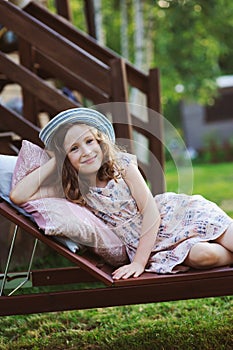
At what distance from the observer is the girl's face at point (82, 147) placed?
3.28 m

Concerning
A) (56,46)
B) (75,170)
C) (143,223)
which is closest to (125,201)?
(143,223)

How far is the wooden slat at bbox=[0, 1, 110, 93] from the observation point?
4.53 meters

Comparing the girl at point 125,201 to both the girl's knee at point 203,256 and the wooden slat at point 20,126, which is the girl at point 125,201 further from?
the wooden slat at point 20,126

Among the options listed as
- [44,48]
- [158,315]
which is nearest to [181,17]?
[44,48]

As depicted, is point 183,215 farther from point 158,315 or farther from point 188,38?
point 188,38

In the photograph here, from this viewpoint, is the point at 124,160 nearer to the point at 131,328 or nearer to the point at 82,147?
the point at 82,147

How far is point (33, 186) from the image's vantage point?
3.28 meters

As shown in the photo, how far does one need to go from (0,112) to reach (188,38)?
860 centimetres

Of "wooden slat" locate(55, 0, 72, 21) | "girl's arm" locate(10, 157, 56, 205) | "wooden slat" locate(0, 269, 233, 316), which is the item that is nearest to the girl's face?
"girl's arm" locate(10, 157, 56, 205)

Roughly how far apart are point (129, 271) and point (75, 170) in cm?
56

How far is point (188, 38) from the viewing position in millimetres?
12789

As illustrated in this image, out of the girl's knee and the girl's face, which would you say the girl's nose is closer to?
the girl's face

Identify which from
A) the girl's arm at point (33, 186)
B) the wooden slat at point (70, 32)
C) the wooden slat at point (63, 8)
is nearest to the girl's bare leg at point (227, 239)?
the girl's arm at point (33, 186)

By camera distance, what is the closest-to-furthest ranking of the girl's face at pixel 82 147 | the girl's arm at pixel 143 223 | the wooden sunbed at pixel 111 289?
the wooden sunbed at pixel 111 289
the girl's arm at pixel 143 223
the girl's face at pixel 82 147
